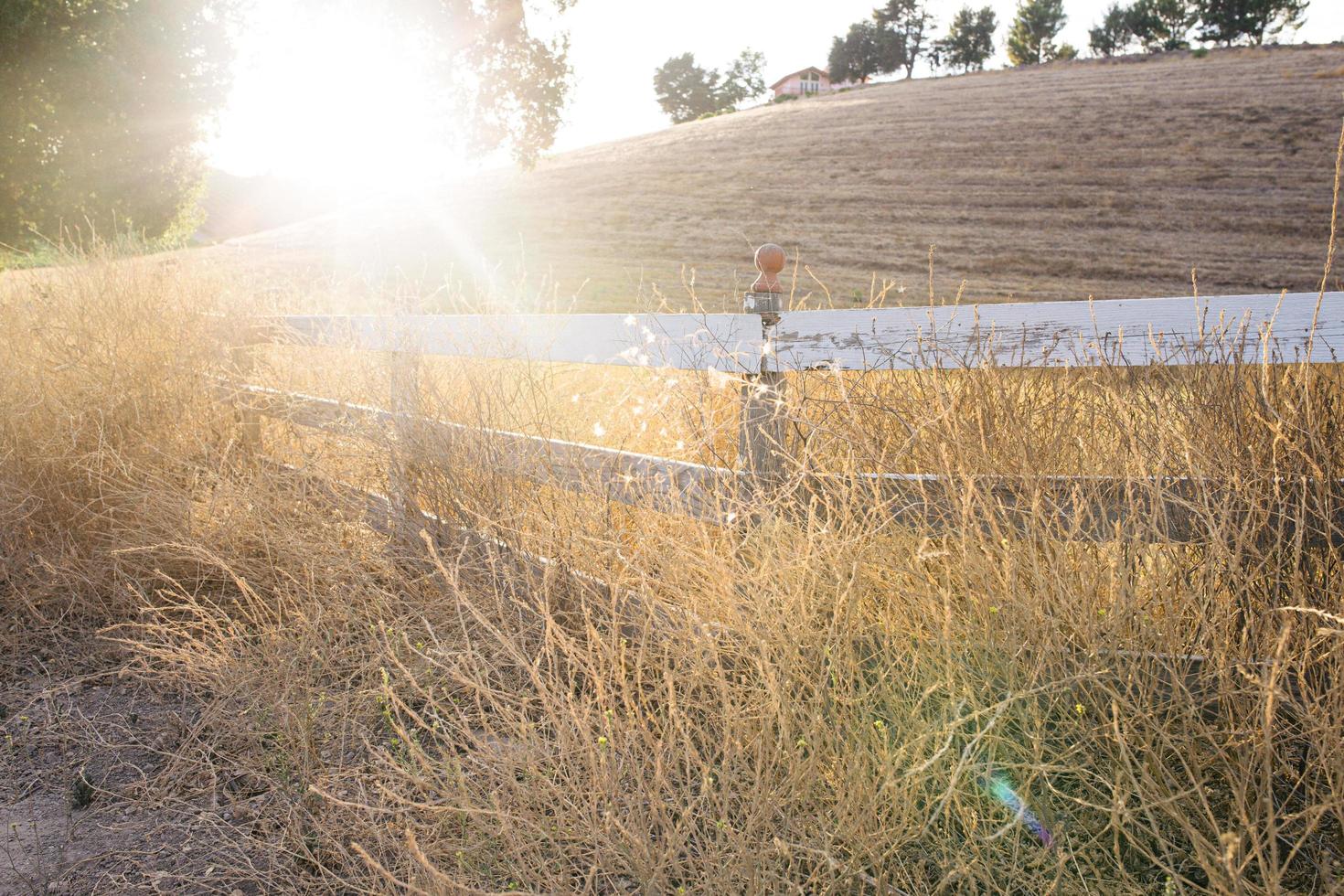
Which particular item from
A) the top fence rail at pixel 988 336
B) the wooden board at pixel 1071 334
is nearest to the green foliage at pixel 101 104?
the top fence rail at pixel 988 336

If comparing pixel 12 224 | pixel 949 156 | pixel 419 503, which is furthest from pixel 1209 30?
pixel 419 503

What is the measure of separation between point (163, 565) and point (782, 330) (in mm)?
2902

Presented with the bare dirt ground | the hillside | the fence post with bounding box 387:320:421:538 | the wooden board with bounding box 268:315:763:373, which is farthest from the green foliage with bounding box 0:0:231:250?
the bare dirt ground

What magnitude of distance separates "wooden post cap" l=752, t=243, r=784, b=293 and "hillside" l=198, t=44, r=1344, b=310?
10.5 metres

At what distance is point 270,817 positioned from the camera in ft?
7.70

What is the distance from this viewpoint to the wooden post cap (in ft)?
9.78

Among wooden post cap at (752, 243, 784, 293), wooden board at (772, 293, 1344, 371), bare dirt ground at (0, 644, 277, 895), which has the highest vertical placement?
wooden post cap at (752, 243, 784, 293)

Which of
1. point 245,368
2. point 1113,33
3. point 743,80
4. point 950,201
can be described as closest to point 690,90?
point 743,80

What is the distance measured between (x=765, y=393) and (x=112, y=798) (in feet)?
7.39

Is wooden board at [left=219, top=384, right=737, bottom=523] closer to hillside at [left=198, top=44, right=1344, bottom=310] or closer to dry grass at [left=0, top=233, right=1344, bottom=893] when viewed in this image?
dry grass at [left=0, top=233, right=1344, bottom=893]

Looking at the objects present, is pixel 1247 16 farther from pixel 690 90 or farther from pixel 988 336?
pixel 988 336

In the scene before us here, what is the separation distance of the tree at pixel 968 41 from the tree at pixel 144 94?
165ft

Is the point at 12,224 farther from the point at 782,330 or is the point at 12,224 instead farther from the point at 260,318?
the point at 782,330

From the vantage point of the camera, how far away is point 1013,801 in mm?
1985
